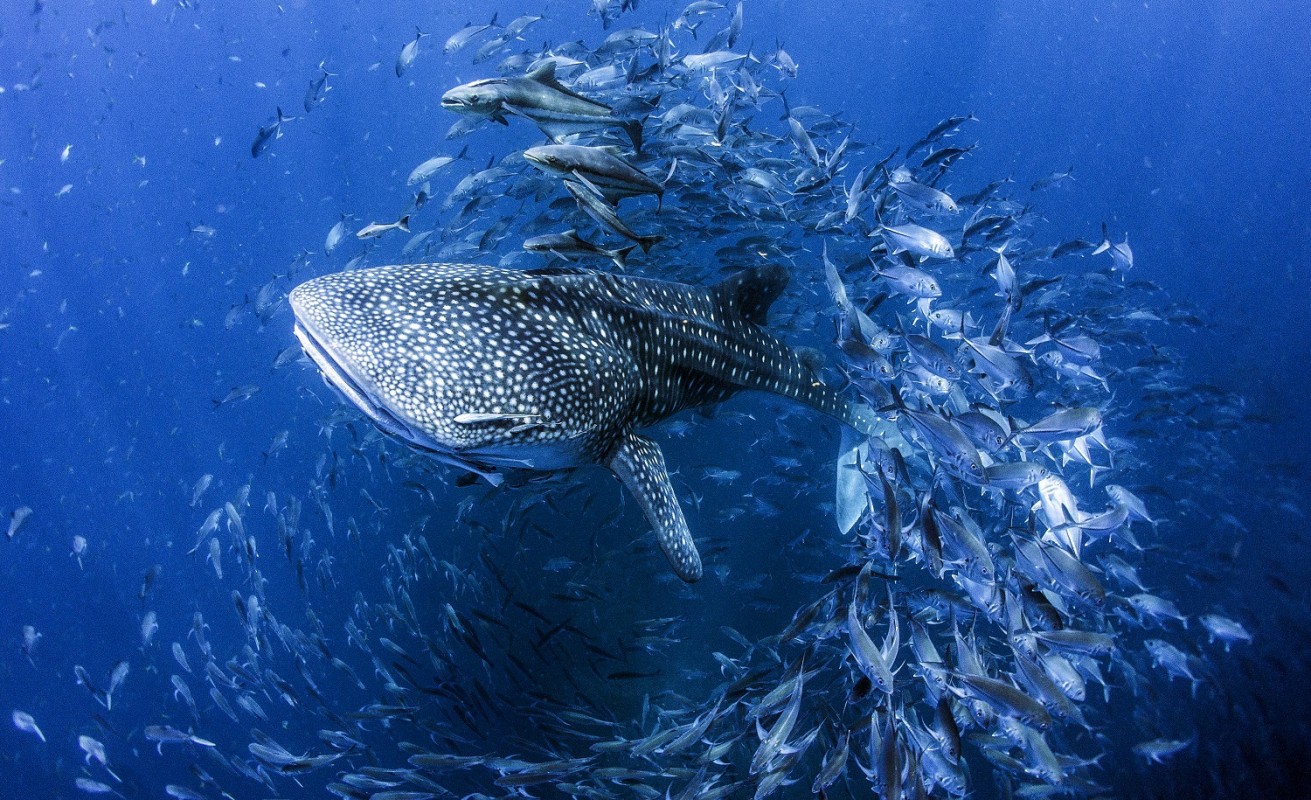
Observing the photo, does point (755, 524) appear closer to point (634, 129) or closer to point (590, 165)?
point (634, 129)

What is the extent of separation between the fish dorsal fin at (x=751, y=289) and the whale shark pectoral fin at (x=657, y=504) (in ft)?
5.51

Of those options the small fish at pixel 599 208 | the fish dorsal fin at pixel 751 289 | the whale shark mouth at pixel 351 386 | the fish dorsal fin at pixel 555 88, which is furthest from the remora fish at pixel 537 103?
the whale shark mouth at pixel 351 386

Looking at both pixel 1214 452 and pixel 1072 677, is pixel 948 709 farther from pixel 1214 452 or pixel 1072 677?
pixel 1214 452

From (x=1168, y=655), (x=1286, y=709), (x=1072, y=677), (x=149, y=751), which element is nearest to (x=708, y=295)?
(x=1072, y=677)

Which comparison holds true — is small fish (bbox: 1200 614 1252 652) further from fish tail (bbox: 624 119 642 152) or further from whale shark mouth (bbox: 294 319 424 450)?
whale shark mouth (bbox: 294 319 424 450)

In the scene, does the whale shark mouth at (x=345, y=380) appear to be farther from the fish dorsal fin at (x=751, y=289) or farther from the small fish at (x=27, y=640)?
the small fish at (x=27, y=640)

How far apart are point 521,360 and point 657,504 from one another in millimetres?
1283

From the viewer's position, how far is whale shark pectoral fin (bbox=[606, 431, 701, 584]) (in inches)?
139

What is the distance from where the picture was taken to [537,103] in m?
3.71

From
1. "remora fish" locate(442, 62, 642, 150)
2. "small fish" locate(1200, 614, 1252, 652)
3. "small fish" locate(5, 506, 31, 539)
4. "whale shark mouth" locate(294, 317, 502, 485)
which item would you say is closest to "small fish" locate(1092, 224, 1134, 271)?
"small fish" locate(1200, 614, 1252, 652)

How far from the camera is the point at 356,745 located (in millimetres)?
5316

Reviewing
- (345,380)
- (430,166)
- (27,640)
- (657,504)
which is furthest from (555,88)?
(27,640)

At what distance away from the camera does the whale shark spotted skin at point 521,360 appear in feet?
7.89

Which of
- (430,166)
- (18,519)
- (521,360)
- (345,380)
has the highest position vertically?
(345,380)
